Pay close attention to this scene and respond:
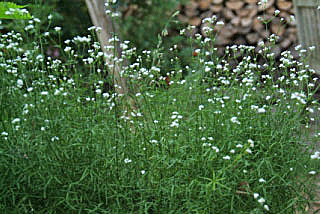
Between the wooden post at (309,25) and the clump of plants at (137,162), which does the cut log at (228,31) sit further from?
the clump of plants at (137,162)

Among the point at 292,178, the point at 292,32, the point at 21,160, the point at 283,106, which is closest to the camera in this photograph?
the point at 21,160

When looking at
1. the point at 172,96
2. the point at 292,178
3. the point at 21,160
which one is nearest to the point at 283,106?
the point at 292,178

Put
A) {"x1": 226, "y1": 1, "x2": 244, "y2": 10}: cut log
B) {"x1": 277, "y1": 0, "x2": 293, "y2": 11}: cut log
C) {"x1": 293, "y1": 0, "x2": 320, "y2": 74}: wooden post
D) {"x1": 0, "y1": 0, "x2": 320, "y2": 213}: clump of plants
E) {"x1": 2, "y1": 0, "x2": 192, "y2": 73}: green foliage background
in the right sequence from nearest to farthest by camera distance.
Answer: {"x1": 0, "y1": 0, "x2": 320, "y2": 213}: clump of plants < {"x1": 293, "y1": 0, "x2": 320, "y2": 74}: wooden post < {"x1": 2, "y1": 0, "x2": 192, "y2": 73}: green foliage background < {"x1": 277, "y1": 0, "x2": 293, "y2": 11}: cut log < {"x1": 226, "y1": 1, "x2": 244, "y2": 10}: cut log

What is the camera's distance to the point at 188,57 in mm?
4672

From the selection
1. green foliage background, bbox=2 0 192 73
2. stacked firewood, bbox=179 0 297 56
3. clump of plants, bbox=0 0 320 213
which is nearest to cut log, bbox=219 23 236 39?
stacked firewood, bbox=179 0 297 56

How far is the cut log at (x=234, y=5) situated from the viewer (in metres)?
4.91

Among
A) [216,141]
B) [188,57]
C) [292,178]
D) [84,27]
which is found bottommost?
[292,178]

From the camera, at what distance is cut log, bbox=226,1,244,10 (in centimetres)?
491

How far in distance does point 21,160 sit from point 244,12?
3730 millimetres

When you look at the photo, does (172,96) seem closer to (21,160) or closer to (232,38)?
(21,160)

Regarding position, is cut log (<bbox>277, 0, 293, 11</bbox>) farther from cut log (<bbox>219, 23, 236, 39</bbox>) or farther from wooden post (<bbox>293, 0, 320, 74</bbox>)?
wooden post (<bbox>293, 0, 320, 74</bbox>)

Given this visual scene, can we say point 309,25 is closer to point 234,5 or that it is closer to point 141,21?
point 234,5

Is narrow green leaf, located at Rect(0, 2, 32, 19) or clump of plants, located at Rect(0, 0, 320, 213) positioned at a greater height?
narrow green leaf, located at Rect(0, 2, 32, 19)

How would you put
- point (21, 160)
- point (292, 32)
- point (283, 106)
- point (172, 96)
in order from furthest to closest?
point (292, 32) → point (172, 96) → point (283, 106) → point (21, 160)
